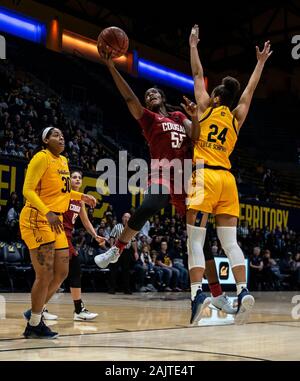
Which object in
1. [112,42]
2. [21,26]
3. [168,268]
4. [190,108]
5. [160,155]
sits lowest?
[168,268]

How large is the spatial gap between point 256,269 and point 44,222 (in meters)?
11.4

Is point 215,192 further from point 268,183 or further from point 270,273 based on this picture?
point 268,183

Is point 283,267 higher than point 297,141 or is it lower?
lower

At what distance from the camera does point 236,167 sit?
23.8m

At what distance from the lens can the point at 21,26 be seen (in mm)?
20297

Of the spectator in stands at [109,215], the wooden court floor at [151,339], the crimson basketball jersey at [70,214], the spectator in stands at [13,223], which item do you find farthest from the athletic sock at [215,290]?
the spectator in stands at [109,215]

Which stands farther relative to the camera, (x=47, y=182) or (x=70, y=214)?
(x=70, y=214)

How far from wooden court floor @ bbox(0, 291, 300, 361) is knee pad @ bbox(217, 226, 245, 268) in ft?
2.10

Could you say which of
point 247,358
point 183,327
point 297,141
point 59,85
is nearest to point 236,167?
point 297,141

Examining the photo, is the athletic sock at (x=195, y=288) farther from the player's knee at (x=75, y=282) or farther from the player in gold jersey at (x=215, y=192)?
the player's knee at (x=75, y=282)

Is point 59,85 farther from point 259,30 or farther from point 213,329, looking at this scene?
point 213,329

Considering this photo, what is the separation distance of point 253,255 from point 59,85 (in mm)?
10152

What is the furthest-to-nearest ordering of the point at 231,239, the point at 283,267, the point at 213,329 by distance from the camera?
1. the point at 283,267
2. the point at 213,329
3. the point at 231,239
